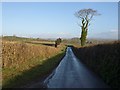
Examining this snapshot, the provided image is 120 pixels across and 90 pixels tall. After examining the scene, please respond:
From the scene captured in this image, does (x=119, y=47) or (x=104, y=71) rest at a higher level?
(x=119, y=47)

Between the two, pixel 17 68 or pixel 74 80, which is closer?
pixel 74 80

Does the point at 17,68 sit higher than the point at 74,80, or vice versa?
the point at 74,80

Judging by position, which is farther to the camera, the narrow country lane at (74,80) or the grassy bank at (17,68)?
the grassy bank at (17,68)

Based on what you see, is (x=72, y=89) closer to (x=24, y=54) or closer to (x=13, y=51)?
(x=13, y=51)

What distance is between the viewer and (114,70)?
14.6m

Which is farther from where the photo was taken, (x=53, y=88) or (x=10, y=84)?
(x=10, y=84)

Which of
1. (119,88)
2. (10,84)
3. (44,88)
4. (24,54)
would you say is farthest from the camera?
(24,54)

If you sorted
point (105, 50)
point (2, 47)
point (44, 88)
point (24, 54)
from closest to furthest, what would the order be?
point (44, 88) < point (105, 50) < point (2, 47) < point (24, 54)

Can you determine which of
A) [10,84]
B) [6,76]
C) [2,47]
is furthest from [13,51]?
[10,84]

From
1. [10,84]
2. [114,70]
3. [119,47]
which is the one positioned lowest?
[10,84]

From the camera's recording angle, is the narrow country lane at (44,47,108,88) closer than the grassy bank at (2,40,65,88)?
Yes

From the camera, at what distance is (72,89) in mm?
13289

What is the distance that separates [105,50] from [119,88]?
522 centimetres

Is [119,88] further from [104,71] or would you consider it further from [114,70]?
[104,71]
